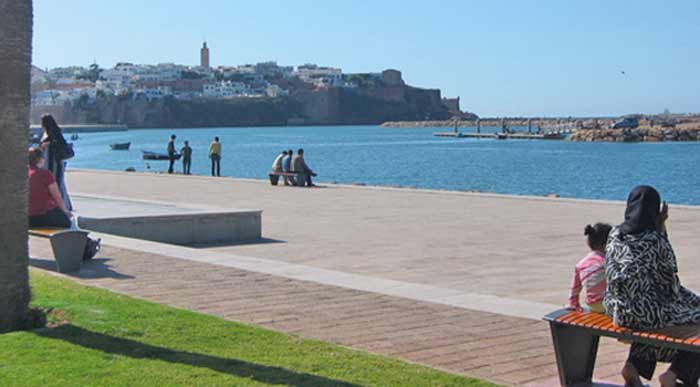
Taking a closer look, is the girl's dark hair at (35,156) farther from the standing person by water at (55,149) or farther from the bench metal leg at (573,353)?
the bench metal leg at (573,353)

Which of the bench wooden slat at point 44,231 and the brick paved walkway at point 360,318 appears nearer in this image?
the brick paved walkway at point 360,318

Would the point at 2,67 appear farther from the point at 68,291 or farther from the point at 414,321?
the point at 414,321

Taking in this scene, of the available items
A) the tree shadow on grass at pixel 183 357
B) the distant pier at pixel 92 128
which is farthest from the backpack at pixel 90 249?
the distant pier at pixel 92 128

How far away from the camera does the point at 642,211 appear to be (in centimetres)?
508

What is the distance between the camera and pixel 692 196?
43.8 m

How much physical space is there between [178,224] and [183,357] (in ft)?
24.2

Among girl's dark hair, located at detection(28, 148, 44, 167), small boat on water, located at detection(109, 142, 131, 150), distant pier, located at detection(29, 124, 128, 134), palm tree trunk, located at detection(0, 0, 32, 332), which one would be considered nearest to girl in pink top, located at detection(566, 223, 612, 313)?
palm tree trunk, located at detection(0, 0, 32, 332)

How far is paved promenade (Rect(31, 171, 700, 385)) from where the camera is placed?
6.51 m

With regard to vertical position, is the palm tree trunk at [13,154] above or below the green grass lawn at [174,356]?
above

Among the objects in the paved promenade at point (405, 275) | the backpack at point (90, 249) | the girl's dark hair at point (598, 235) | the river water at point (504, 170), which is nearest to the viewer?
the girl's dark hair at point (598, 235)

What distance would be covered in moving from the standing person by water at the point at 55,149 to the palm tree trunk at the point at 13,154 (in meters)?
3.88

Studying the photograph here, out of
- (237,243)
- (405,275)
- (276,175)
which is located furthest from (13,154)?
(276,175)

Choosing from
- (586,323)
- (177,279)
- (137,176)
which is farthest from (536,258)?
(137,176)

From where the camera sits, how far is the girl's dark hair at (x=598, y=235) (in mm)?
6156
